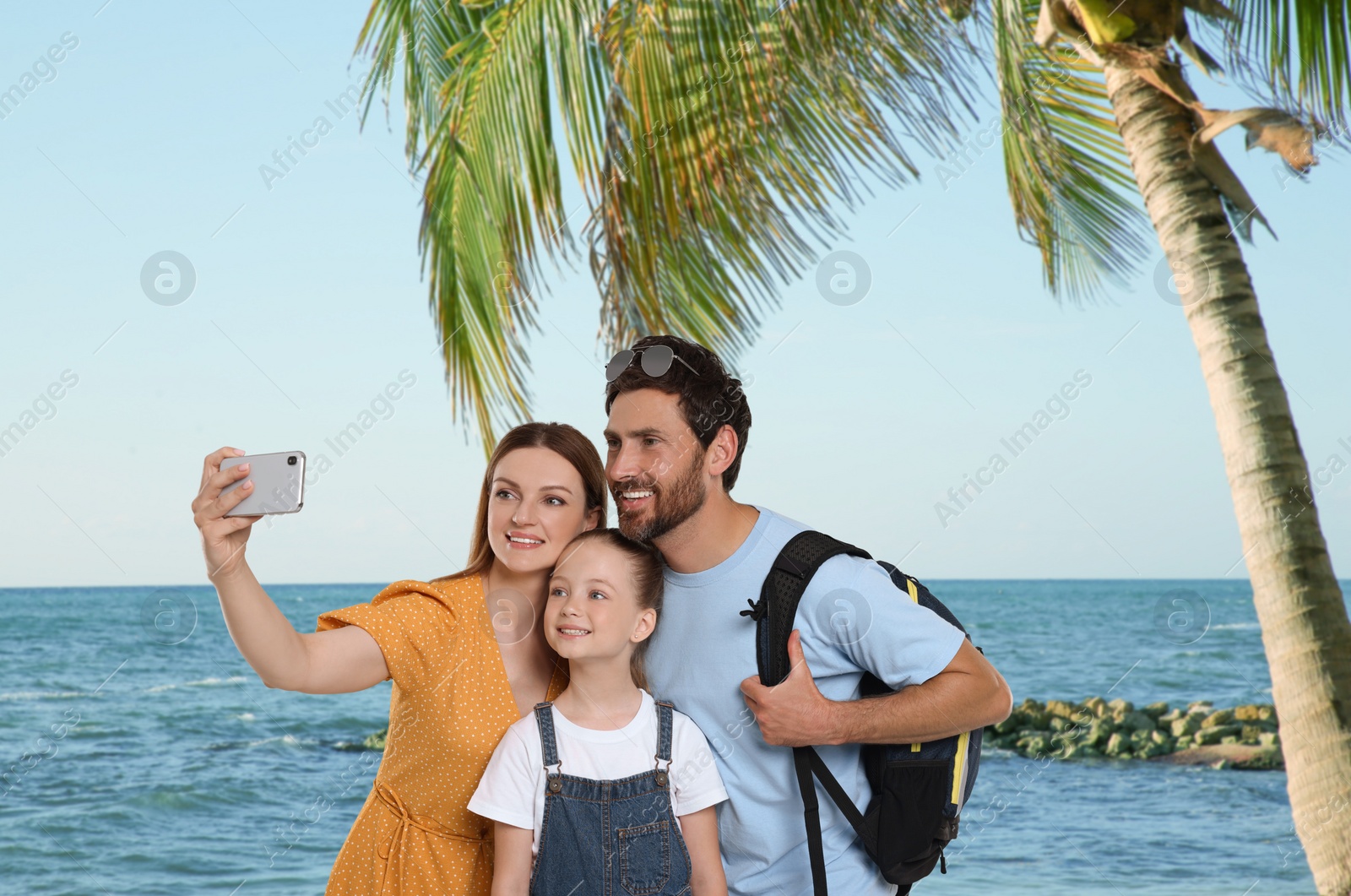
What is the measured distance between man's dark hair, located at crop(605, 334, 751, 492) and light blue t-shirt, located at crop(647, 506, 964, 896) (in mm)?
355

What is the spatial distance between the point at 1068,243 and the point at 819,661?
5.72 metres

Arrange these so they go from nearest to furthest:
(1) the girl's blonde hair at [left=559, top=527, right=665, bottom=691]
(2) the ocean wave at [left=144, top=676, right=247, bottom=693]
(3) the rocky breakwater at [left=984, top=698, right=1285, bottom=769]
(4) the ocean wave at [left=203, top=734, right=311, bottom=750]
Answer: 1. (1) the girl's blonde hair at [left=559, top=527, right=665, bottom=691]
2. (3) the rocky breakwater at [left=984, top=698, right=1285, bottom=769]
3. (4) the ocean wave at [left=203, top=734, right=311, bottom=750]
4. (2) the ocean wave at [left=144, top=676, right=247, bottom=693]

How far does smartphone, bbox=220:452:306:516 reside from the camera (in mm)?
1931

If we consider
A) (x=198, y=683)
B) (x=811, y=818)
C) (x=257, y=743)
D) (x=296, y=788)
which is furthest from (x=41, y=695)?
(x=811, y=818)

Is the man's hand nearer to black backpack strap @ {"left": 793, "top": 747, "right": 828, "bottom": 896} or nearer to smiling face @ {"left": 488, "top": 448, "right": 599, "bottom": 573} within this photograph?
black backpack strap @ {"left": 793, "top": 747, "right": 828, "bottom": 896}

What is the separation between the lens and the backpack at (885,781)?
2.40 m

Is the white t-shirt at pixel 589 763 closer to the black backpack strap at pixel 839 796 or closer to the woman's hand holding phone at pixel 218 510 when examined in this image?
the black backpack strap at pixel 839 796

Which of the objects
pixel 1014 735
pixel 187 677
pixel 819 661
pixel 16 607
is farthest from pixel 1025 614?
pixel 819 661

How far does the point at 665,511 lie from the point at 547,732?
578 millimetres

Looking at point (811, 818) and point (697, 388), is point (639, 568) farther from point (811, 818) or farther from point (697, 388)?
point (811, 818)

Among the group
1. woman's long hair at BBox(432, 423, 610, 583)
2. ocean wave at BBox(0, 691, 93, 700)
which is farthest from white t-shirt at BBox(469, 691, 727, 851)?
ocean wave at BBox(0, 691, 93, 700)

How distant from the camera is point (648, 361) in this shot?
2.76m

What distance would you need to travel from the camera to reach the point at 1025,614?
44.2 metres

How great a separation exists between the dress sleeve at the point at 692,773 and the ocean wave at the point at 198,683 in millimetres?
26583
